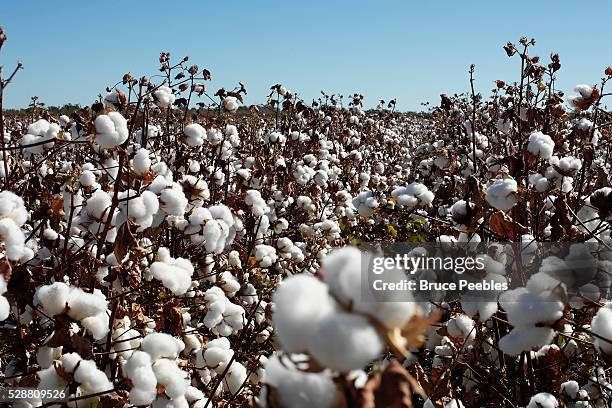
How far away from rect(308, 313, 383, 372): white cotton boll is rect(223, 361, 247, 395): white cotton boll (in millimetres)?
2052

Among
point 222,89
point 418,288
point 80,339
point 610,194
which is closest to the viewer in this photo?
point 80,339

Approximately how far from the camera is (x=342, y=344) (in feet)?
2.15

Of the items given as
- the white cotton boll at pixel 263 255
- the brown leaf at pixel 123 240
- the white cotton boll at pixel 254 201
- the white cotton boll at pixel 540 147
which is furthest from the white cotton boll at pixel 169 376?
the white cotton boll at pixel 263 255

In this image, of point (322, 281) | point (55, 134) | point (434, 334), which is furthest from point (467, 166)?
point (322, 281)

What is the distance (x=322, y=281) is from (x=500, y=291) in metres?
1.70

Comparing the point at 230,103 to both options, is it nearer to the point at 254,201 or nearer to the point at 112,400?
the point at 254,201

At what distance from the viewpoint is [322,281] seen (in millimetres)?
Result: 745

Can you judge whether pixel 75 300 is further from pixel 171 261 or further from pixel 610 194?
pixel 610 194

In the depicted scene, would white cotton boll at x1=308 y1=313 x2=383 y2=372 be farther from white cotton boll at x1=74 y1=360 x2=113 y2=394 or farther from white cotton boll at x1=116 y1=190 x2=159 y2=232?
white cotton boll at x1=116 y1=190 x2=159 y2=232

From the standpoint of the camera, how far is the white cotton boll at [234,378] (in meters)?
2.62

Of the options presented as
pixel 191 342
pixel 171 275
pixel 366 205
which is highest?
pixel 366 205

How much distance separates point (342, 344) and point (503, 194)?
1.82m

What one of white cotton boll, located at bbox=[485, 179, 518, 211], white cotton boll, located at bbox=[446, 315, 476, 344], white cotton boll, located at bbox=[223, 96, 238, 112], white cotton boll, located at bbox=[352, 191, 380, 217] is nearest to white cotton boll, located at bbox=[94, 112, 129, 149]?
white cotton boll, located at bbox=[485, 179, 518, 211]

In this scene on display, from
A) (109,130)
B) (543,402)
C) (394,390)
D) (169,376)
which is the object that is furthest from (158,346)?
(543,402)
